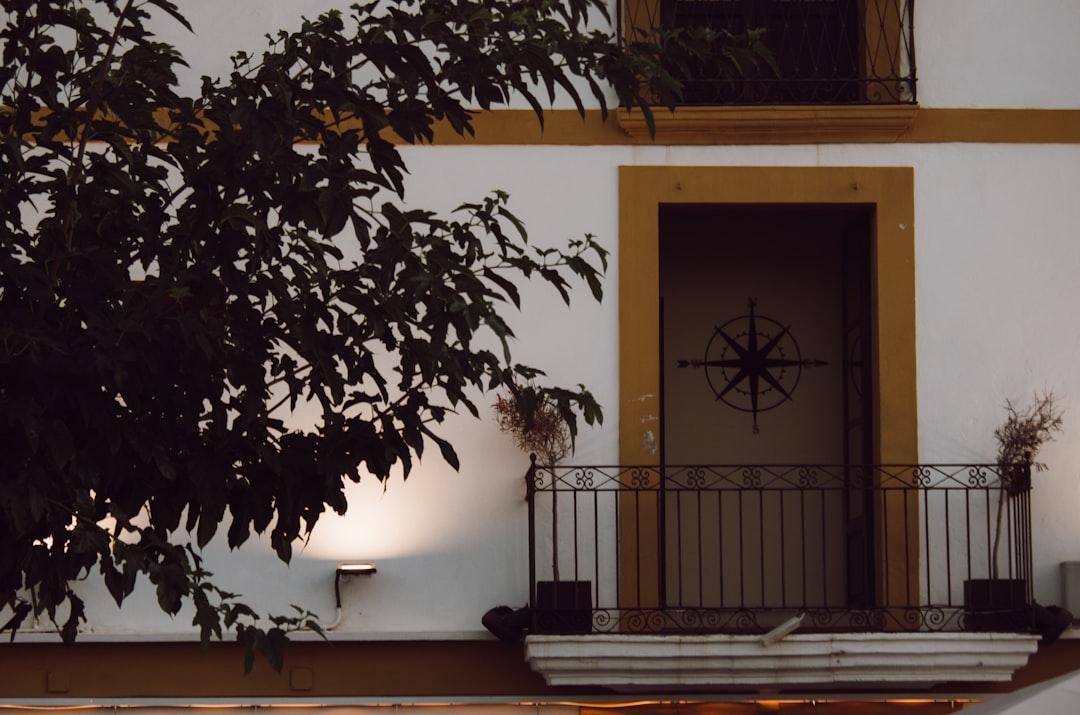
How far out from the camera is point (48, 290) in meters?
6.70

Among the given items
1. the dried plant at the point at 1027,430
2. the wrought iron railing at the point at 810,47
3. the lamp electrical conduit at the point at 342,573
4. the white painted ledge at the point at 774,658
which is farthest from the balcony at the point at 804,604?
the wrought iron railing at the point at 810,47

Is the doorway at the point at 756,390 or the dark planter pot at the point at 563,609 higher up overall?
the doorway at the point at 756,390

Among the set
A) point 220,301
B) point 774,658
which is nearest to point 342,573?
point 774,658

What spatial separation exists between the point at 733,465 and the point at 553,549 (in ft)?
3.80

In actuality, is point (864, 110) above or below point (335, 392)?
above

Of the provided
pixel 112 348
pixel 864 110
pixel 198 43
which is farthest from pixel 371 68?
pixel 112 348

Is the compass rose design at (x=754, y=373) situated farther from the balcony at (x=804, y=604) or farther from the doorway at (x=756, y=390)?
the balcony at (x=804, y=604)

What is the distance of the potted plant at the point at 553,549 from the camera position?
10.7m

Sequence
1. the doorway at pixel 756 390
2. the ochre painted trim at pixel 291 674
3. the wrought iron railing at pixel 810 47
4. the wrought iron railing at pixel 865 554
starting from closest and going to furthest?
the wrought iron railing at pixel 865 554 → the ochre painted trim at pixel 291 674 → the wrought iron railing at pixel 810 47 → the doorway at pixel 756 390

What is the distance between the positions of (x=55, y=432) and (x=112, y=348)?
1.13 ft

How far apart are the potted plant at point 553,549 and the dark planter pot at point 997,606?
224cm

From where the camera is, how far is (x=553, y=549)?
10.9 metres

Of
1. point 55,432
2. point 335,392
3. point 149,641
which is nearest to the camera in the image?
point 55,432

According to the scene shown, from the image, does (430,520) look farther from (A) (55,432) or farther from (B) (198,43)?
(A) (55,432)
